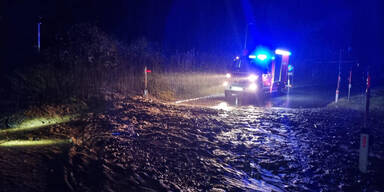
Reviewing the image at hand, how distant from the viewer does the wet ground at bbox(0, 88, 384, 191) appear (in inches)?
200

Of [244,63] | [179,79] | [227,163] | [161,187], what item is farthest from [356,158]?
[179,79]

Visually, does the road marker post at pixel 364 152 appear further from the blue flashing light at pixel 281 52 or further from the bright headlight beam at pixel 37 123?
the blue flashing light at pixel 281 52

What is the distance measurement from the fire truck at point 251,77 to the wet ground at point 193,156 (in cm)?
632

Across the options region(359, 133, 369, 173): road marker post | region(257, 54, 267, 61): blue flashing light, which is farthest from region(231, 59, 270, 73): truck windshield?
region(359, 133, 369, 173): road marker post

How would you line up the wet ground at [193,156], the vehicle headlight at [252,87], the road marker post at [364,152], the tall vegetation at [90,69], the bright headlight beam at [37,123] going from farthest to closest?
1. the vehicle headlight at [252,87]
2. the tall vegetation at [90,69]
3. the bright headlight beam at [37,123]
4. the road marker post at [364,152]
5. the wet ground at [193,156]

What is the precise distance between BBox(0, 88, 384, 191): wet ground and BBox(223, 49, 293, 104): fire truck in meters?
6.32

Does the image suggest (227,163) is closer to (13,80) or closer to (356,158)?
(356,158)

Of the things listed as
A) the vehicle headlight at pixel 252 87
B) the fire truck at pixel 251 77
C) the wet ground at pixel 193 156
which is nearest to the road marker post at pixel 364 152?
the wet ground at pixel 193 156

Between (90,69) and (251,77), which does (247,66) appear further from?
(90,69)

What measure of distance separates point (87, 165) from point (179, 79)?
1682cm

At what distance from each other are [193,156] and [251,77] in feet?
36.4

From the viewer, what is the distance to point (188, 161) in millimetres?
6242

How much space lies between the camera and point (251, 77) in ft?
55.5

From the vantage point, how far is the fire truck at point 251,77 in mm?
16938
